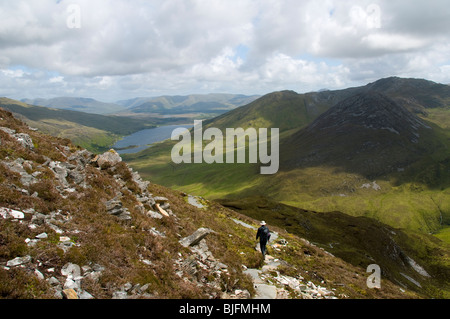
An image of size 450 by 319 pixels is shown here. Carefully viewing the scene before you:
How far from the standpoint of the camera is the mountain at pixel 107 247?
1011 cm

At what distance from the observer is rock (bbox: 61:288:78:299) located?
9.09 m

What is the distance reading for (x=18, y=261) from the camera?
31.3 feet

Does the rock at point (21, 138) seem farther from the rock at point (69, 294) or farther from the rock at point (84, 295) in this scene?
the rock at point (84, 295)

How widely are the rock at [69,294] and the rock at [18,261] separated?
2092 mm

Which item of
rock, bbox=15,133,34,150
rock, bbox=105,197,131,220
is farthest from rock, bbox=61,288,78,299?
rock, bbox=15,133,34,150

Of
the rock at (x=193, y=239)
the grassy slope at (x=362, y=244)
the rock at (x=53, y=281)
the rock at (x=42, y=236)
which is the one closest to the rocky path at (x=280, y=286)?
the rock at (x=193, y=239)

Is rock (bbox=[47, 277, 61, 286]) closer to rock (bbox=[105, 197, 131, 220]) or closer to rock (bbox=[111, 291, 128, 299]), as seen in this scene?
rock (bbox=[111, 291, 128, 299])

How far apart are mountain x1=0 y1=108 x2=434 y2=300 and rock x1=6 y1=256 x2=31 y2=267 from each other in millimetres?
32

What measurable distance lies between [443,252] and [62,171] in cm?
11229

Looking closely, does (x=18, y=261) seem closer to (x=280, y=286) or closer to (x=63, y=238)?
(x=63, y=238)
